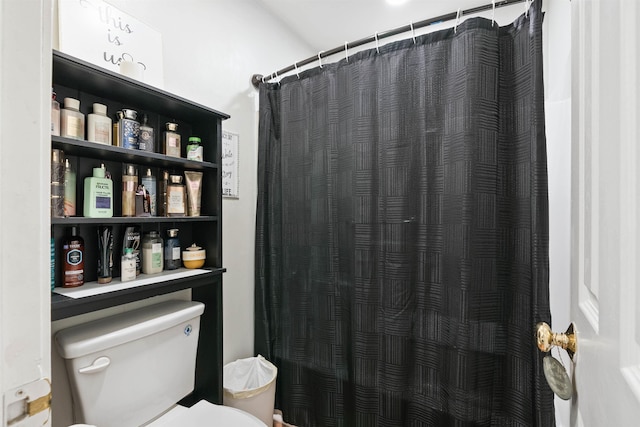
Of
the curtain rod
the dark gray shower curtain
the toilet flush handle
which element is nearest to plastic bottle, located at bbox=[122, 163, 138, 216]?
the toilet flush handle

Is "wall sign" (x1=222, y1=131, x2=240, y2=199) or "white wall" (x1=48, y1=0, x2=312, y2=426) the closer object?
"white wall" (x1=48, y1=0, x2=312, y2=426)

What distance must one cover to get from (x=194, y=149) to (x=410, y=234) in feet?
3.42

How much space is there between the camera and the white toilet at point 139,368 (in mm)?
977

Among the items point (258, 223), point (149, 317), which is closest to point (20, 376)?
point (149, 317)

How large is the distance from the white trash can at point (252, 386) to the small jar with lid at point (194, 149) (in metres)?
1.10

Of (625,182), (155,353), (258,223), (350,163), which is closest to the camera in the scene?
(625,182)

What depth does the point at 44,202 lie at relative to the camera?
384 mm

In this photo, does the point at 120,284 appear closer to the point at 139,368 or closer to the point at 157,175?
the point at 139,368

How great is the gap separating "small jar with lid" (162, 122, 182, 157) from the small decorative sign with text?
0.22 metres

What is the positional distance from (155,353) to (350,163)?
118 centimetres

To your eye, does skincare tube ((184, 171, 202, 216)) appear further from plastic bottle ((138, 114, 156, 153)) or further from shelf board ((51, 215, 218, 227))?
plastic bottle ((138, 114, 156, 153))

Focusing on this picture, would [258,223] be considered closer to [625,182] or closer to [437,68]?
[437,68]

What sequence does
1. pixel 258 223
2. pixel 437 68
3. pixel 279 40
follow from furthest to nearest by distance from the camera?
pixel 279 40 → pixel 258 223 → pixel 437 68

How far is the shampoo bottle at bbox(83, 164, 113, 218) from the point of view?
1027mm
